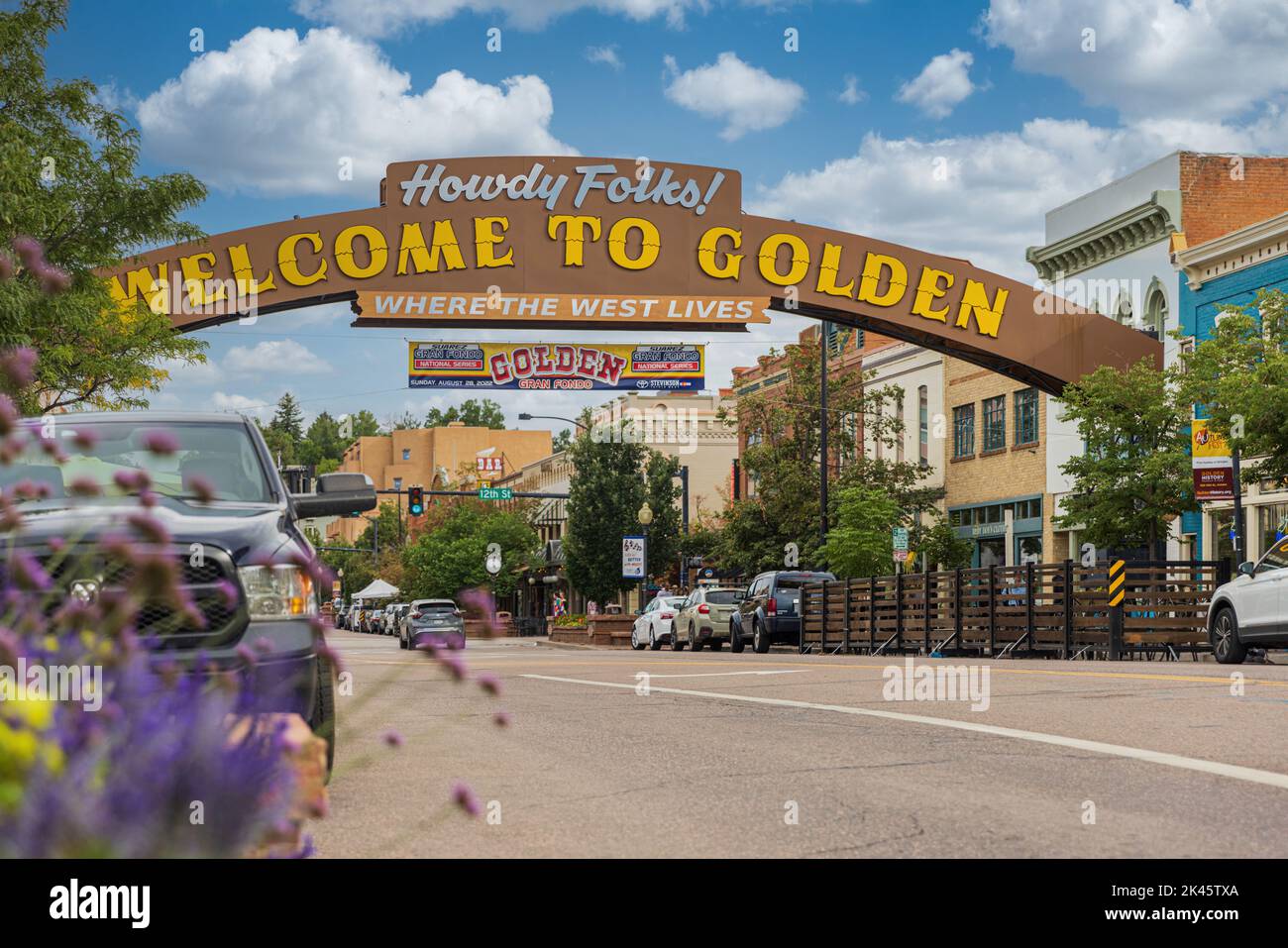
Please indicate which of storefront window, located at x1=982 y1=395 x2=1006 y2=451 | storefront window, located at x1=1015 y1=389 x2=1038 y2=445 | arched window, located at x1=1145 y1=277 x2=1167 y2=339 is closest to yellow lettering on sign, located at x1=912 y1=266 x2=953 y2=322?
arched window, located at x1=1145 y1=277 x2=1167 y2=339

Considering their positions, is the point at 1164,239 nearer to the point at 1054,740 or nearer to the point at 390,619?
the point at 1054,740

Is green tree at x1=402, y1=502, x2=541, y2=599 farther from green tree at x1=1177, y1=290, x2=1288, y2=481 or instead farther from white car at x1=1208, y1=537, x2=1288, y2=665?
white car at x1=1208, y1=537, x2=1288, y2=665

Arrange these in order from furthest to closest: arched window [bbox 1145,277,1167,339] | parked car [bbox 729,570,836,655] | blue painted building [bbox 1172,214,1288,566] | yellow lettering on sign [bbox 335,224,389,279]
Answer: arched window [bbox 1145,277,1167,339] < parked car [bbox 729,570,836,655] < yellow lettering on sign [bbox 335,224,389,279] < blue painted building [bbox 1172,214,1288,566]

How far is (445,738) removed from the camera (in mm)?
11703

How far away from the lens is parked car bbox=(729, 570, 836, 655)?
1513 inches

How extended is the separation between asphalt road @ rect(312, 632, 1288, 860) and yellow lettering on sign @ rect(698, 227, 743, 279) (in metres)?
22.9

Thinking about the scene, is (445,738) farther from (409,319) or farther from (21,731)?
(409,319)

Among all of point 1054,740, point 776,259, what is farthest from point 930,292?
point 1054,740

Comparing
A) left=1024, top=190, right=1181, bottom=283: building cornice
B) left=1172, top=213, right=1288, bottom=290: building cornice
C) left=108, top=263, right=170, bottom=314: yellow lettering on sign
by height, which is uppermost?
left=1024, top=190, right=1181, bottom=283: building cornice

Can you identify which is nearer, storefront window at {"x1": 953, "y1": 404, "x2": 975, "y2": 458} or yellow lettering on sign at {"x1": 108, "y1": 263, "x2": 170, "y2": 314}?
yellow lettering on sign at {"x1": 108, "y1": 263, "x2": 170, "y2": 314}

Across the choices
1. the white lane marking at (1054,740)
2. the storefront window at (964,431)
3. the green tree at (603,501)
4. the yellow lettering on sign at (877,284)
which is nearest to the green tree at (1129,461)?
the yellow lettering on sign at (877,284)

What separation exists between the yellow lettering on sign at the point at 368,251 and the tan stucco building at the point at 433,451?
101527 millimetres
